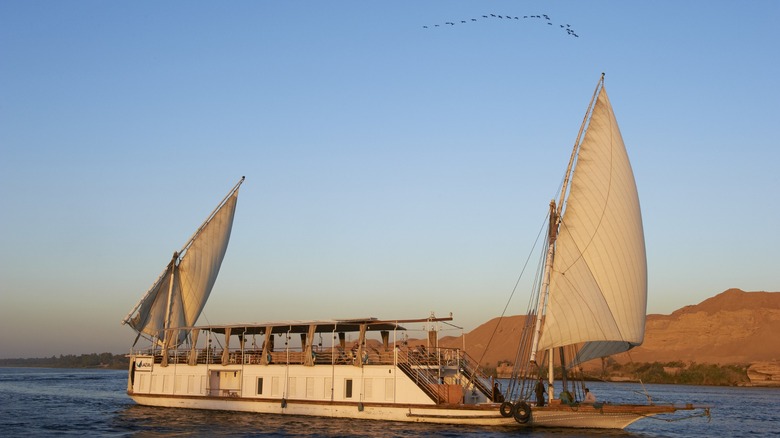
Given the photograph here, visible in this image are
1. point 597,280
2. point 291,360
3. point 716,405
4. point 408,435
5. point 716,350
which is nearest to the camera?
point 408,435

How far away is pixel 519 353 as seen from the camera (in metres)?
40.2

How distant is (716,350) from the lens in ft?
452

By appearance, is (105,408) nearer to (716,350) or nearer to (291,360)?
(291,360)

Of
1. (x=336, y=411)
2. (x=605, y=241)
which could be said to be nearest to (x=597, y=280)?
(x=605, y=241)

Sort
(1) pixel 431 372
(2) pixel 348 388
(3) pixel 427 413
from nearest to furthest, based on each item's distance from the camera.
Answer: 1. (3) pixel 427 413
2. (1) pixel 431 372
3. (2) pixel 348 388

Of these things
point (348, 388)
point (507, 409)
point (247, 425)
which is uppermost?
point (348, 388)

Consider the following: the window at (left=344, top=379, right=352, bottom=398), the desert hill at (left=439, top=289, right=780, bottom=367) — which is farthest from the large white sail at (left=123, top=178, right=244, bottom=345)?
the desert hill at (left=439, top=289, right=780, bottom=367)

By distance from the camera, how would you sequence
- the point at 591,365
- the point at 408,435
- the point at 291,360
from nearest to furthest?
the point at 408,435, the point at 291,360, the point at 591,365

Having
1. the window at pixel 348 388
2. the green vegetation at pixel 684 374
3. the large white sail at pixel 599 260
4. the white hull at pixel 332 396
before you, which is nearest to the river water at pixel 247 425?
the white hull at pixel 332 396

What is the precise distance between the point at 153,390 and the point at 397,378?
18469 mm

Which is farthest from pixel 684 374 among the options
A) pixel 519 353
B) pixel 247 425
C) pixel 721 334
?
pixel 247 425

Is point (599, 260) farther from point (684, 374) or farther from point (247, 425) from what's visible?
point (684, 374)

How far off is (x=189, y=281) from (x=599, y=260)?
Result: 3072 centimetres

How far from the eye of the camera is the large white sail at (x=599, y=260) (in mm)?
36062
